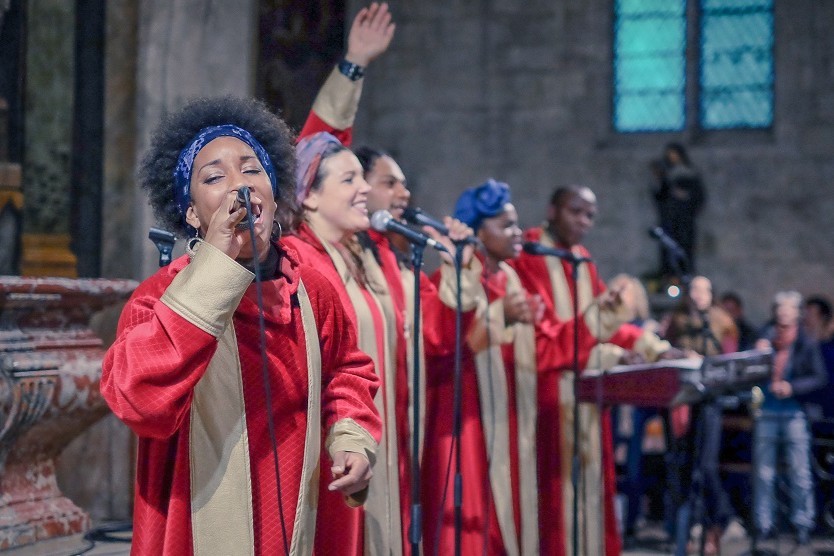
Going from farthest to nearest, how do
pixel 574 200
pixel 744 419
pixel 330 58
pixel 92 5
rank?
pixel 744 419 → pixel 330 58 → pixel 574 200 → pixel 92 5

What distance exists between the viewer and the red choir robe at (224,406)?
215 centimetres

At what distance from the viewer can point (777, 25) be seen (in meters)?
11.3

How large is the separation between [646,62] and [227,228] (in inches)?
407

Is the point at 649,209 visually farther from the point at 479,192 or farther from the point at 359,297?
the point at 359,297

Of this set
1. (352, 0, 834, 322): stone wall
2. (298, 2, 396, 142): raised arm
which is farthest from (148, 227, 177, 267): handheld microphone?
(352, 0, 834, 322): stone wall

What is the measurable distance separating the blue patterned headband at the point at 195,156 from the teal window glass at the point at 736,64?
9821mm

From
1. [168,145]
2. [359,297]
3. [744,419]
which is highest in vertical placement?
[168,145]

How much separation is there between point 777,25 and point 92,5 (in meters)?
8.06

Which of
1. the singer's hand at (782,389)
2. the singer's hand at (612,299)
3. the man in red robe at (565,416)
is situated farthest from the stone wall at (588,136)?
the singer's hand at (612,299)

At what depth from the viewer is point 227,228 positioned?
7.22ft

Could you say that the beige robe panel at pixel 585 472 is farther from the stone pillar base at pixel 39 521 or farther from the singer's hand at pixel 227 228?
the singer's hand at pixel 227 228

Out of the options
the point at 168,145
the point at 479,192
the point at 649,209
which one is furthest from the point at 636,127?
the point at 168,145

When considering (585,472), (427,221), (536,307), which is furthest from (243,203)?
(585,472)

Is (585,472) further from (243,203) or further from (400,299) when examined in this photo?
(243,203)
